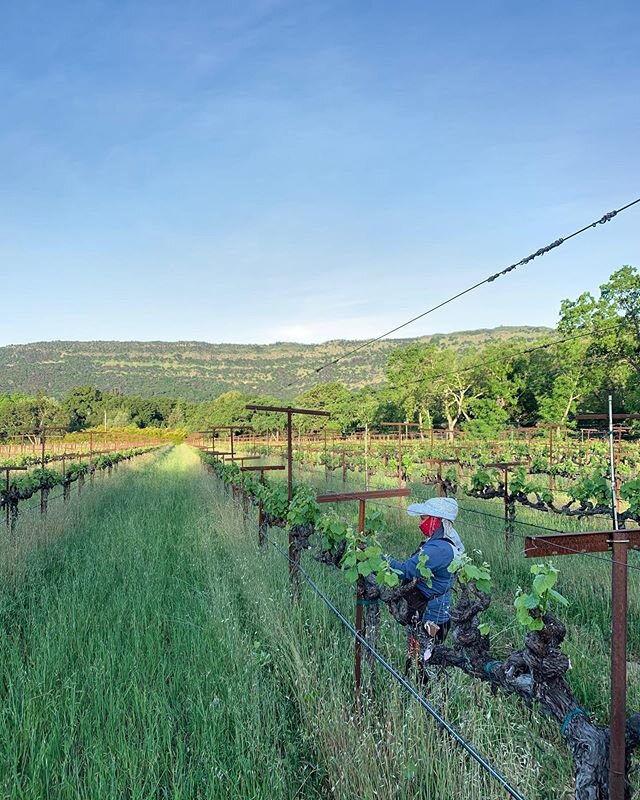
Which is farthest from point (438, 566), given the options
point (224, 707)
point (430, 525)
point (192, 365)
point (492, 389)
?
point (192, 365)

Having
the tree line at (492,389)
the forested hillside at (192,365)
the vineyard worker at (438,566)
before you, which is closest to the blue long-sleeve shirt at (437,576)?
the vineyard worker at (438,566)

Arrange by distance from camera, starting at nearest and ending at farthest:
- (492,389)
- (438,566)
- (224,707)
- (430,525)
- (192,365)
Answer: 1. (224,707)
2. (438,566)
3. (430,525)
4. (492,389)
5. (192,365)

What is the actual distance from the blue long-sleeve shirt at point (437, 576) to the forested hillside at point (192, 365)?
103m

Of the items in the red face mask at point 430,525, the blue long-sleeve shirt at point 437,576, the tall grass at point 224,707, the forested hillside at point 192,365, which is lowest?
the tall grass at point 224,707

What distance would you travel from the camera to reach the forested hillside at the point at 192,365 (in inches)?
4690

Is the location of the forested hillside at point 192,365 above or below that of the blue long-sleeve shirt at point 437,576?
above

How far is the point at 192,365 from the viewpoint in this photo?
149500mm

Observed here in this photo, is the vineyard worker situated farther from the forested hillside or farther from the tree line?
the forested hillside

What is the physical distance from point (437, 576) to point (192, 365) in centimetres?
14929

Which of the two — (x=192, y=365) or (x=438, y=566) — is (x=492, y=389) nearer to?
(x=438, y=566)

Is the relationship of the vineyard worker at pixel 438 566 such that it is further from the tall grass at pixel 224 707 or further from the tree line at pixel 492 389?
the tree line at pixel 492 389

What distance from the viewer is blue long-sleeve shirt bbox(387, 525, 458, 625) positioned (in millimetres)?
4074

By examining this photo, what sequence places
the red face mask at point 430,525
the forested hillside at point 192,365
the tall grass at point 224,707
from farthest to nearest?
1. the forested hillside at point 192,365
2. the red face mask at point 430,525
3. the tall grass at point 224,707

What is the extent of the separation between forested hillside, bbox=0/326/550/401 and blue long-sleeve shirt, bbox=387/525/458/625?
10264cm
